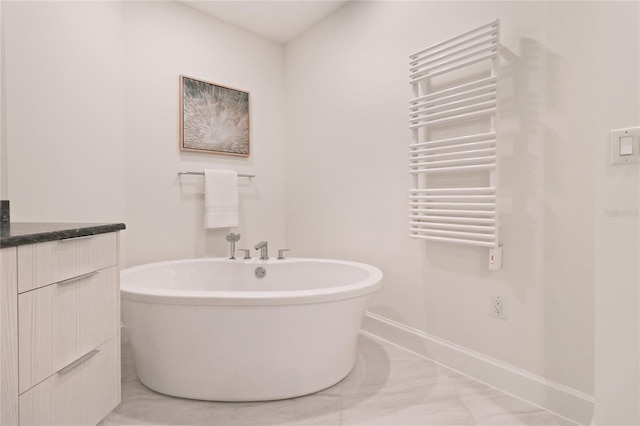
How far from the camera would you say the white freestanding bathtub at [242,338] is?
1508mm

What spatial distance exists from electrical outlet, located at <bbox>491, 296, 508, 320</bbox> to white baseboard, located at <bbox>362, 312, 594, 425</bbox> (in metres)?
0.24

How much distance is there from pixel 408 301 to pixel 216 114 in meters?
2.06

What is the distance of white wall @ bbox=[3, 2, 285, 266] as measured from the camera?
173cm

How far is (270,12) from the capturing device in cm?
267

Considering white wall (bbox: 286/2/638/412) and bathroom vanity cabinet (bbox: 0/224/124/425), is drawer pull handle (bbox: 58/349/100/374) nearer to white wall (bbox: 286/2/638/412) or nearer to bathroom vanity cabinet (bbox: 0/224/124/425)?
bathroom vanity cabinet (bbox: 0/224/124/425)

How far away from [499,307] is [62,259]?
75.1 inches

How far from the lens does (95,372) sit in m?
1.30

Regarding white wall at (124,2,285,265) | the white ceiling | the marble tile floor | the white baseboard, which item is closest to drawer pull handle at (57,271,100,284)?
the marble tile floor

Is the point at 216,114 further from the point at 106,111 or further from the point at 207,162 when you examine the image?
the point at 106,111

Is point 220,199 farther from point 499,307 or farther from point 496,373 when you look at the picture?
point 496,373

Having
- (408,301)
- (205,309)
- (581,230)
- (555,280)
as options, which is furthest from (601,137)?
(205,309)

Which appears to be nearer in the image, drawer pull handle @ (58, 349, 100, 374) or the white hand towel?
drawer pull handle @ (58, 349, 100, 374)

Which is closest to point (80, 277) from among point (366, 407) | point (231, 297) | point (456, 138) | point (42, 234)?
point (42, 234)

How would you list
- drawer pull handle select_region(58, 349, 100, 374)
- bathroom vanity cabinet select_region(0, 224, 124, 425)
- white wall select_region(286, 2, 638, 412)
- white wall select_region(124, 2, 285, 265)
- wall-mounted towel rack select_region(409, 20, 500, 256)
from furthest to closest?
white wall select_region(124, 2, 285, 265) < wall-mounted towel rack select_region(409, 20, 500, 256) < white wall select_region(286, 2, 638, 412) < drawer pull handle select_region(58, 349, 100, 374) < bathroom vanity cabinet select_region(0, 224, 124, 425)
